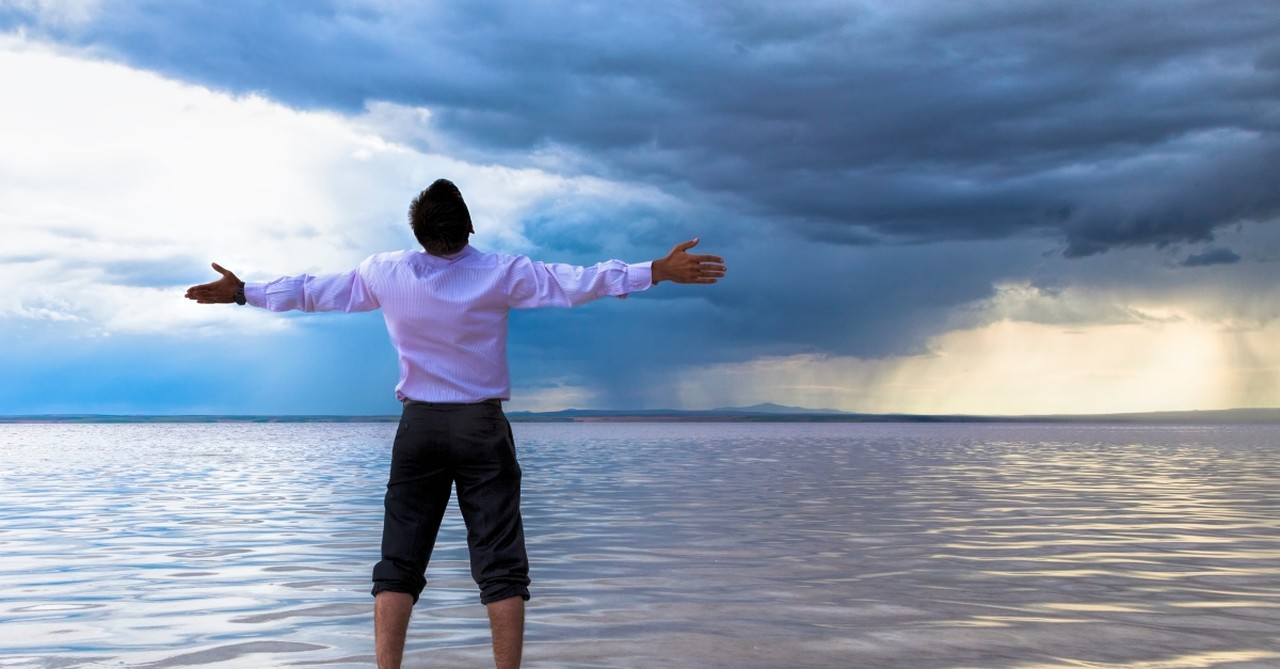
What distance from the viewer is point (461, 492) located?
17.4 feet

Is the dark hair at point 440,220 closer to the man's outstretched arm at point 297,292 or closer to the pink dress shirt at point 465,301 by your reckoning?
the pink dress shirt at point 465,301

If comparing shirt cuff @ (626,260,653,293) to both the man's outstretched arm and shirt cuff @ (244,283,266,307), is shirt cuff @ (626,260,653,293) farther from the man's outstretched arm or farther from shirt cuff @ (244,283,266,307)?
shirt cuff @ (244,283,266,307)

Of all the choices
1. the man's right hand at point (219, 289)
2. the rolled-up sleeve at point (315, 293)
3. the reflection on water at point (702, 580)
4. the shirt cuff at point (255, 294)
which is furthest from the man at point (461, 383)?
the reflection on water at point (702, 580)

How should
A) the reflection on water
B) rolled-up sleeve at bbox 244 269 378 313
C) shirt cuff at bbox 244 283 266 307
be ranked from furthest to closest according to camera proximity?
the reflection on water → shirt cuff at bbox 244 283 266 307 → rolled-up sleeve at bbox 244 269 378 313

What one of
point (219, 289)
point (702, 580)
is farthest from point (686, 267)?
point (702, 580)

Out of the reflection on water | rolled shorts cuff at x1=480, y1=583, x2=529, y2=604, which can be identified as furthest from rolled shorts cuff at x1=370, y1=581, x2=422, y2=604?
the reflection on water

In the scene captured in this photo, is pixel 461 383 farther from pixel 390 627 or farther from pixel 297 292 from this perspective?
pixel 390 627

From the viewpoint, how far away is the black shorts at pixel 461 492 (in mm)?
5176

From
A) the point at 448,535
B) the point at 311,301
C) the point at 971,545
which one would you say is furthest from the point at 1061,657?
the point at 448,535

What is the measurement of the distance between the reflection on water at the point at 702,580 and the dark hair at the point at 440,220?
2602mm

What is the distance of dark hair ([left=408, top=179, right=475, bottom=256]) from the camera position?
523 cm

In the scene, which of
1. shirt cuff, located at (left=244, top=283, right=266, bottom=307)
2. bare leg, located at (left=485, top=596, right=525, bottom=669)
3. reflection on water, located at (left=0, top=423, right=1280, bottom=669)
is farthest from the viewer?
reflection on water, located at (left=0, top=423, right=1280, bottom=669)

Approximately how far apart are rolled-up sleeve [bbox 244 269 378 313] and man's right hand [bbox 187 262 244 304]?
0.07 meters

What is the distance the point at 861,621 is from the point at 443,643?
114 inches
